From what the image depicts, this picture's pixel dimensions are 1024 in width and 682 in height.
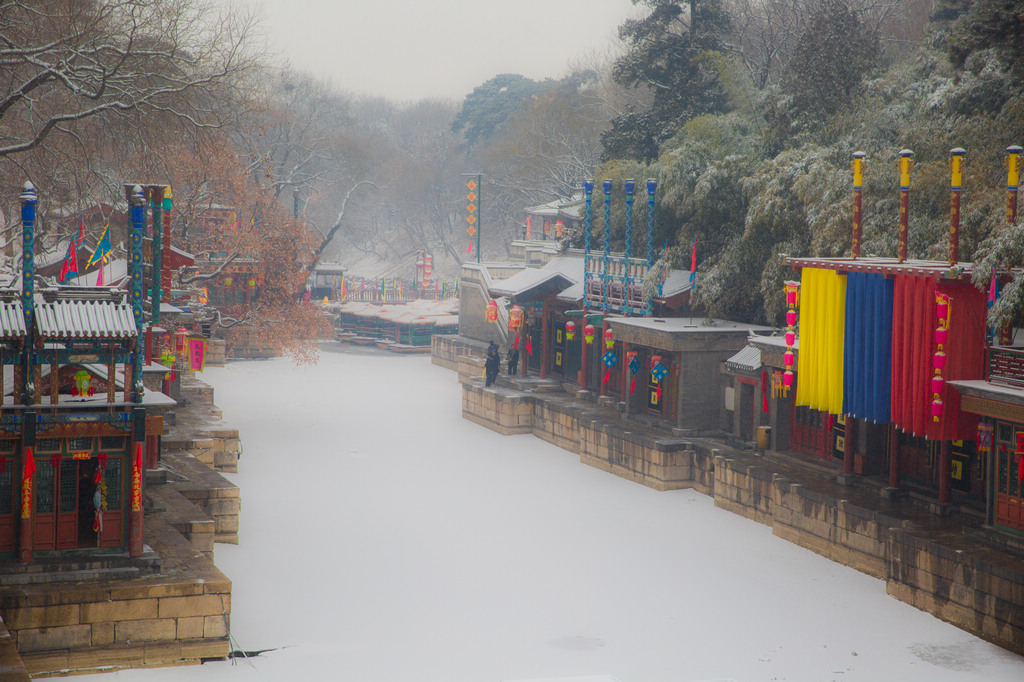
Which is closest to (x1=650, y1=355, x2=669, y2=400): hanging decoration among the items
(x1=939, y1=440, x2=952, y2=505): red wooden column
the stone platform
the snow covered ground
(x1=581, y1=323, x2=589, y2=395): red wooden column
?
the snow covered ground

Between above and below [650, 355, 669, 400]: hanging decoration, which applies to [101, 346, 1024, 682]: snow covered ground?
below

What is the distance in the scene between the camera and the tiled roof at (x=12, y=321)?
13.4 meters

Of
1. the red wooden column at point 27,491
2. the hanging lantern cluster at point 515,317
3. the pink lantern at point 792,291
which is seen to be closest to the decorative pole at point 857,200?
the pink lantern at point 792,291

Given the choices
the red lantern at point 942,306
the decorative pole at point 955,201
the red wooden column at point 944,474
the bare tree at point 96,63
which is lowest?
the red wooden column at point 944,474

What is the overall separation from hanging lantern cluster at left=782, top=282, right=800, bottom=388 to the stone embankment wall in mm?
1912

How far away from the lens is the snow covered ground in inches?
555

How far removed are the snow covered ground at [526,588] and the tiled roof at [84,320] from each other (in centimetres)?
423

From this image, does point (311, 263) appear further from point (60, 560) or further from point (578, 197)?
point (60, 560)

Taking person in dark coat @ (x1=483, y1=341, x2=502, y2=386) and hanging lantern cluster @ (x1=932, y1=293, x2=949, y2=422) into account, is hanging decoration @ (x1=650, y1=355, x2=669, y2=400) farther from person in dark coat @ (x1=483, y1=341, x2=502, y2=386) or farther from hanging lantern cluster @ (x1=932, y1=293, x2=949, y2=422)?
hanging lantern cluster @ (x1=932, y1=293, x2=949, y2=422)

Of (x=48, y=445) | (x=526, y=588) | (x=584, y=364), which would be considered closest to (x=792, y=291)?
(x=526, y=588)

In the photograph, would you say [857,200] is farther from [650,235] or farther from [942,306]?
[650,235]

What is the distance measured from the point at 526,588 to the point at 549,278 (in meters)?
17.0

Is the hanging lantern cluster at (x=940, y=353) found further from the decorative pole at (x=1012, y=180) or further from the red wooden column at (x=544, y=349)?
the red wooden column at (x=544, y=349)

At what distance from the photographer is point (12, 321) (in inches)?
532
